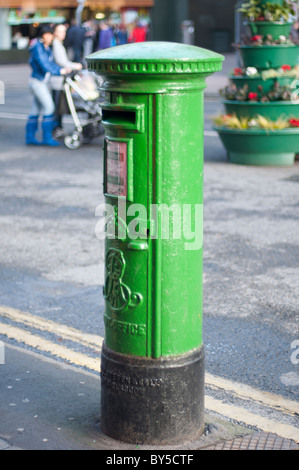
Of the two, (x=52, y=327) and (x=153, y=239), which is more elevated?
(x=153, y=239)

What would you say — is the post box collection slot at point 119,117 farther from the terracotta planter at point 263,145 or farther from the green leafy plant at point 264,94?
the green leafy plant at point 264,94

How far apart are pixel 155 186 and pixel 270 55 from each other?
8800 millimetres

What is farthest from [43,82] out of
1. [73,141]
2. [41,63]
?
[73,141]

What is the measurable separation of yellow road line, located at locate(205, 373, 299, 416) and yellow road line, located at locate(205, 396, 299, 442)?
0.50ft

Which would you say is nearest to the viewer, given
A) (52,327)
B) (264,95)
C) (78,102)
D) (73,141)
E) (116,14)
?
(52,327)

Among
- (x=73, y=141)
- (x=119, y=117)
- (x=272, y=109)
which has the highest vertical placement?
(x=119, y=117)

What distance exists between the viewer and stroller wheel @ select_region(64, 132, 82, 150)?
13.5 meters

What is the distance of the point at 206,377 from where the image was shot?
188 inches

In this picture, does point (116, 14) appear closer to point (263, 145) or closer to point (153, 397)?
point (263, 145)

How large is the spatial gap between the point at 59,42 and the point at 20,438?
36.6 feet

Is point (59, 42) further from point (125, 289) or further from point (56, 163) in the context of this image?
point (125, 289)

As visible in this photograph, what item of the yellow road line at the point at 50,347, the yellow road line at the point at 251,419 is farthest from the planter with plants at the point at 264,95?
the yellow road line at the point at 251,419

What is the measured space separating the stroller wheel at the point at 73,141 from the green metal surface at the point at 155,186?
976 centimetres

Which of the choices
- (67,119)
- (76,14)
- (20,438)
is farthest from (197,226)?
(76,14)
